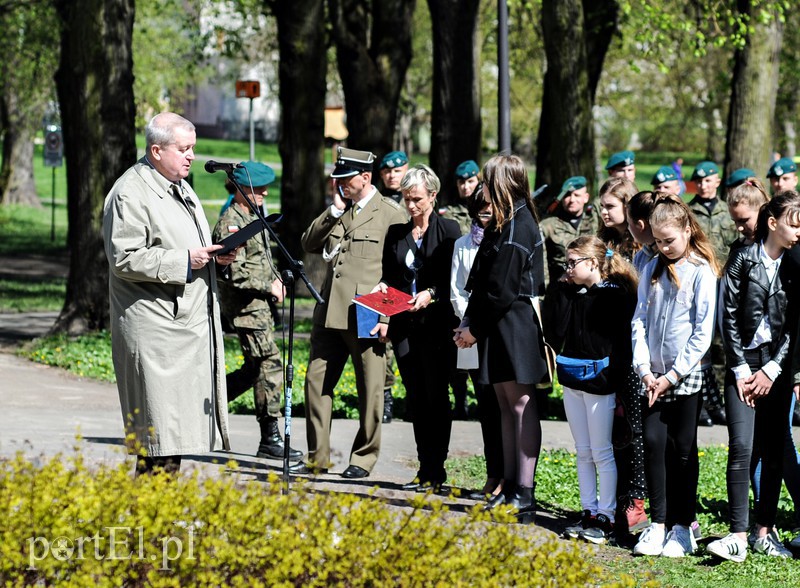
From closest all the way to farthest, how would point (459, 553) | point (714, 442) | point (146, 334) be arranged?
point (459, 553), point (146, 334), point (714, 442)

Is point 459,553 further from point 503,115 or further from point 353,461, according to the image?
point 503,115

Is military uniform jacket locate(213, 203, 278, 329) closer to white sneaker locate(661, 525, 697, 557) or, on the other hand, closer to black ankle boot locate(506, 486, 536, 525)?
black ankle boot locate(506, 486, 536, 525)

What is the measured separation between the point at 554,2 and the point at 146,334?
1200cm

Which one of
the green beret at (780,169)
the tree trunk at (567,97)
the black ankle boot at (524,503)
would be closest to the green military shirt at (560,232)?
the green beret at (780,169)

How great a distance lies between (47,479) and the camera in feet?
16.4

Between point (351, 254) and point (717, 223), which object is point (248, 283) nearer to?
point (351, 254)

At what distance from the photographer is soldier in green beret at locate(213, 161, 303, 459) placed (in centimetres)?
889

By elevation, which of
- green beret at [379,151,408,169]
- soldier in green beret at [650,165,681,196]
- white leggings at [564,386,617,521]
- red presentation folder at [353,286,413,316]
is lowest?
white leggings at [564,386,617,521]

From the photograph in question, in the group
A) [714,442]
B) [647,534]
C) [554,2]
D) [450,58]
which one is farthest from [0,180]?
[647,534]

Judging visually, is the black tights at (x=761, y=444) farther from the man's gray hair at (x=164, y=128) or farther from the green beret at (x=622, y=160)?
the green beret at (x=622, y=160)

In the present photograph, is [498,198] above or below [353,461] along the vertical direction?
above

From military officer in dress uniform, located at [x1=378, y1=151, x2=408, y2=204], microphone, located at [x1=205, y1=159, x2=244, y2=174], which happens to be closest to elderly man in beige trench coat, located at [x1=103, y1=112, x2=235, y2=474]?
microphone, located at [x1=205, y1=159, x2=244, y2=174]

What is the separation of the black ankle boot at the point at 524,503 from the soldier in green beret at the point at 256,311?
2001mm

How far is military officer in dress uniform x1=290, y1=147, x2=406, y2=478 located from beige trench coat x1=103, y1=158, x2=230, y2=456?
207 centimetres
